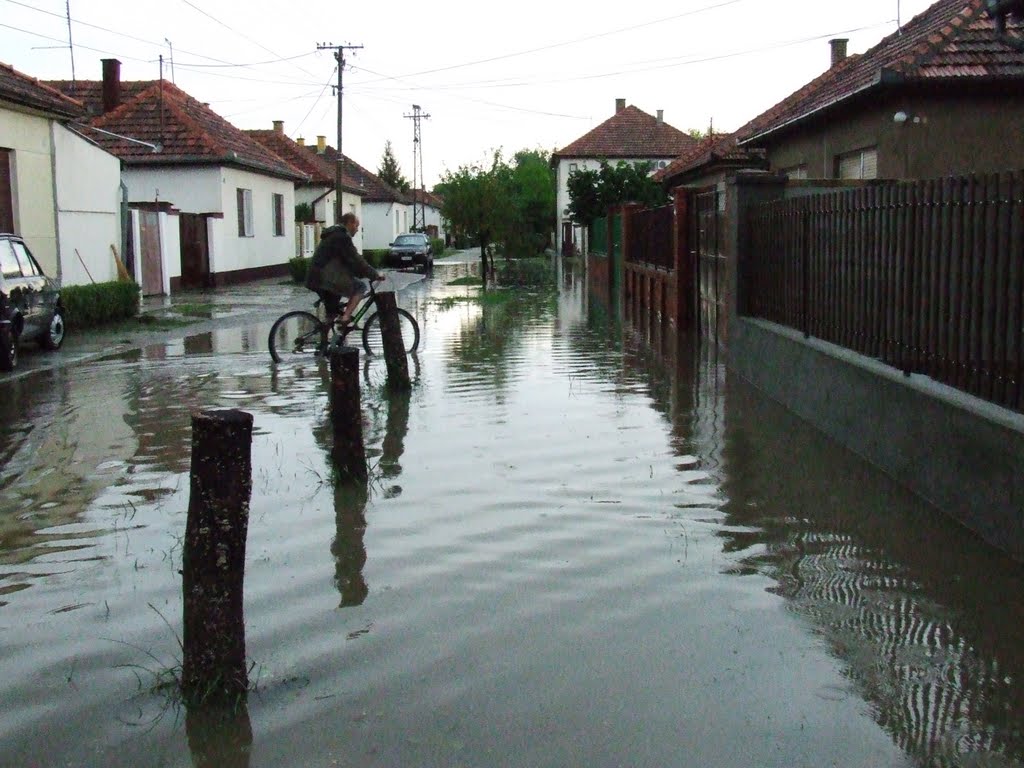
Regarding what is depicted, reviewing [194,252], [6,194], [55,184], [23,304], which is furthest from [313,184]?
[23,304]

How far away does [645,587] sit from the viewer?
5.21 meters

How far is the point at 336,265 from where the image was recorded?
1324 cm

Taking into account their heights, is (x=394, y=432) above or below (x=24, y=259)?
below

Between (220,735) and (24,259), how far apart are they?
1298 cm

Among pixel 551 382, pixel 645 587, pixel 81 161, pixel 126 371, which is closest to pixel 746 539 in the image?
pixel 645 587

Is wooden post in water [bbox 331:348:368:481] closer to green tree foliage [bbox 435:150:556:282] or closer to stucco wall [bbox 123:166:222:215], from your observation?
stucco wall [bbox 123:166:222:215]

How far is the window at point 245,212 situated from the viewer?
1425 inches

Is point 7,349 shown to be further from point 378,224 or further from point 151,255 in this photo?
point 378,224

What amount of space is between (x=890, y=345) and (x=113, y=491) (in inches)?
194

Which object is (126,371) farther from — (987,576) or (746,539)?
(987,576)

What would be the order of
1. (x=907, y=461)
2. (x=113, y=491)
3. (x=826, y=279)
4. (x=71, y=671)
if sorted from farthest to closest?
(x=826, y=279) → (x=113, y=491) → (x=907, y=461) → (x=71, y=671)

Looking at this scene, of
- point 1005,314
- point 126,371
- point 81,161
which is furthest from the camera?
point 81,161

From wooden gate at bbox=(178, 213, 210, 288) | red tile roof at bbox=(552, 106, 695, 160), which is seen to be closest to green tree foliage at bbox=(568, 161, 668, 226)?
wooden gate at bbox=(178, 213, 210, 288)

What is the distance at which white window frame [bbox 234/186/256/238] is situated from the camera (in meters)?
36.1
